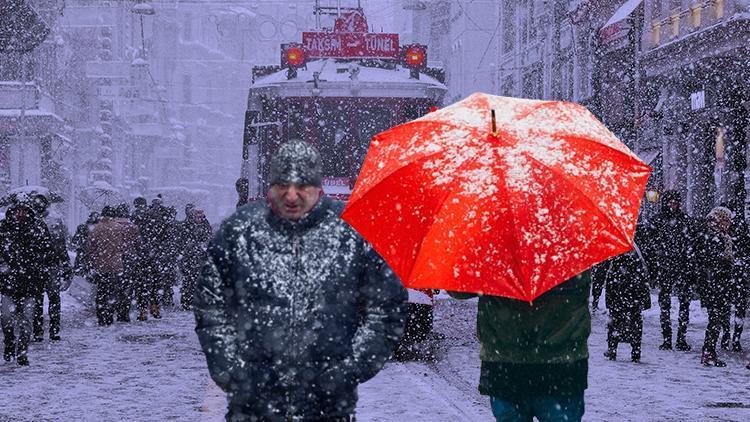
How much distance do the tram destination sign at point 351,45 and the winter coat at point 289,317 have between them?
38.2ft

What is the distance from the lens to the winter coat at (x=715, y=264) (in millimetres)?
12570

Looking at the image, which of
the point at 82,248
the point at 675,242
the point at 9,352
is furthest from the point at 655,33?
the point at 9,352

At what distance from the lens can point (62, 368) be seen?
1195cm

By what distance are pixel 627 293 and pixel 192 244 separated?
9511 mm

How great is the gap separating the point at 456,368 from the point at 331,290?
7831 mm

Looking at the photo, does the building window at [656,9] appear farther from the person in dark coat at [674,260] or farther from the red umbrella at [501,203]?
the red umbrella at [501,203]

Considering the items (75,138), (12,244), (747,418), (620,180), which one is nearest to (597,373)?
(747,418)

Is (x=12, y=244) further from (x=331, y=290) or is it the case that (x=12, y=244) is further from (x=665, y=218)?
(x=331, y=290)

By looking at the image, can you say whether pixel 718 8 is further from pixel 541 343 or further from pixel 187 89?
pixel 187 89

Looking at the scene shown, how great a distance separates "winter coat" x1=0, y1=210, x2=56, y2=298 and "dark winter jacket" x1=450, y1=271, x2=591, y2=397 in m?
8.32

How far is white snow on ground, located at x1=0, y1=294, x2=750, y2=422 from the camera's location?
9.10 metres

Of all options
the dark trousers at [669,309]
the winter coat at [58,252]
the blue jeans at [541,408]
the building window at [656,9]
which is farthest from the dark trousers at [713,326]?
the building window at [656,9]

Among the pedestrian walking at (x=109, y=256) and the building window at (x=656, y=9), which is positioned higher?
the building window at (x=656, y=9)

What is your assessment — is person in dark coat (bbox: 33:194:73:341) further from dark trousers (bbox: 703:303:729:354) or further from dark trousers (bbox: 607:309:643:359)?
dark trousers (bbox: 703:303:729:354)
